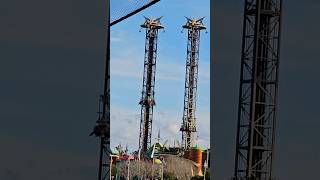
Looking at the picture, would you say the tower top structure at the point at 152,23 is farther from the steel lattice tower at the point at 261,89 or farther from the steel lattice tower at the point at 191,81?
the steel lattice tower at the point at 261,89

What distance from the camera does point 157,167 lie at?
67625mm

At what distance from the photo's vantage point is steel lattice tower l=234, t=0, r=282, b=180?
19.8 m

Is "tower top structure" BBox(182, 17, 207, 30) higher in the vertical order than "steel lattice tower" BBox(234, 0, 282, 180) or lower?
higher

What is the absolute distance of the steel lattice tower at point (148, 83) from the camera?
213 feet

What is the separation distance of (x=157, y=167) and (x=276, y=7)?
4832cm

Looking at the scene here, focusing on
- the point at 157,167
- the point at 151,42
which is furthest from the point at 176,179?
the point at 151,42

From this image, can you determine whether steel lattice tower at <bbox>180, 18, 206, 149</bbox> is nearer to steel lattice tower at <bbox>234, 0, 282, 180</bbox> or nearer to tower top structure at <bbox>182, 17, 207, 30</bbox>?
tower top structure at <bbox>182, 17, 207, 30</bbox>

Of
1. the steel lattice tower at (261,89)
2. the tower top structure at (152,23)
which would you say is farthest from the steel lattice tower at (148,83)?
the steel lattice tower at (261,89)

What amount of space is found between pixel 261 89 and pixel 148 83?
148 ft

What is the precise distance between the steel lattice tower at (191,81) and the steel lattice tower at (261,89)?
4555 centimetres

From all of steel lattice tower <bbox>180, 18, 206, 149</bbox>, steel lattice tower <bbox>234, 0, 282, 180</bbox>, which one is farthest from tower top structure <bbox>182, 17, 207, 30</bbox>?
steel lattice tower <bbox>234, 0, 282, 180</bbox>

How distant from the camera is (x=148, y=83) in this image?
64938 millimetres

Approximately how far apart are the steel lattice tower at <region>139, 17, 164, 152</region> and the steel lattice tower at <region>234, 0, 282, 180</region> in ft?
140

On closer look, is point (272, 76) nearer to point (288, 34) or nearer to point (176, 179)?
point (288, 34)
